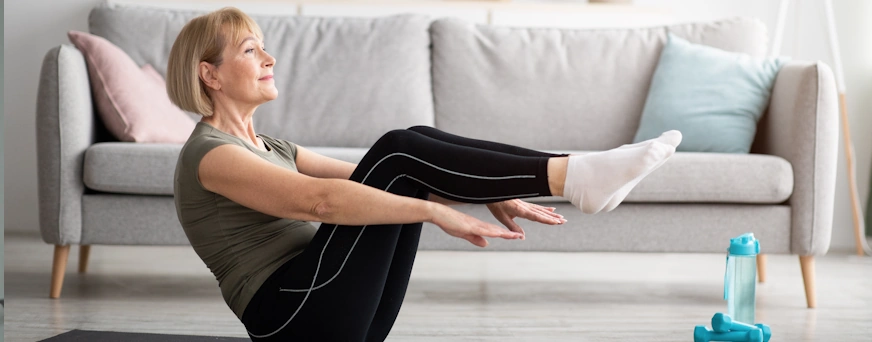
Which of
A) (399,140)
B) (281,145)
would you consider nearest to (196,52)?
(281,145)

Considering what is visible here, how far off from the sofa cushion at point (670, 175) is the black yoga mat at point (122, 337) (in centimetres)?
55

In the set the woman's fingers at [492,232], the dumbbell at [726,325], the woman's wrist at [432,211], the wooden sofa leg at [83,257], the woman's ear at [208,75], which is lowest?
the wooden sofa leg at [83,257]

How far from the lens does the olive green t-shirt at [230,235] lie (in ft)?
4.91

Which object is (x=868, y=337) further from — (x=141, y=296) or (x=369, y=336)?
(x=141, y=296)

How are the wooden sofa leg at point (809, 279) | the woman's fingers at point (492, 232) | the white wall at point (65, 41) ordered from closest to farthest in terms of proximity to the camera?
the woman's fingers at point (492, 232) → the wooden sofa leg at point (809, 279) → the white wall at point (65, 41)

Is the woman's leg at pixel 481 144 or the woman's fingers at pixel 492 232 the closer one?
the woman's fingers at pixel 492 232

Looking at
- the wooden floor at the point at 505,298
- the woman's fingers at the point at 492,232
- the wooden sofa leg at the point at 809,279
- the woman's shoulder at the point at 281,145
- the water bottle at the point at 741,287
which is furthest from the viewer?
the wooden sofa leg at the point at 809,279

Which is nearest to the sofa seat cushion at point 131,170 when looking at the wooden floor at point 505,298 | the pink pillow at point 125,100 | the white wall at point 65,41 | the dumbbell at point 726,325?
→ the pink pillow at point 125,100

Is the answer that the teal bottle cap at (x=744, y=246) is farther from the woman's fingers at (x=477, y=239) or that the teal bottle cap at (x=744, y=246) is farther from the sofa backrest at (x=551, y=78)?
the sofa backrest at (x=551, y=78)

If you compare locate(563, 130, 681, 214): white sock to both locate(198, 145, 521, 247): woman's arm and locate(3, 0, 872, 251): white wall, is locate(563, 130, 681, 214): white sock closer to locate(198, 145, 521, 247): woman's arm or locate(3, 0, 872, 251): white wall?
locate(198, 145, 521, 247): woman's arm

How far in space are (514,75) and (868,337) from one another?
1502mm

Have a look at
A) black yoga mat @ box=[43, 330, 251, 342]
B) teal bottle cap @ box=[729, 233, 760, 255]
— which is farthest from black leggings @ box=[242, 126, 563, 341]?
teal bottle cap @ box=[729, 233, 760, 255]

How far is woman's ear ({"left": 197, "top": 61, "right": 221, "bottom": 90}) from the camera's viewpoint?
1578 millimetres

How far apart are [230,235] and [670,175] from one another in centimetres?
149
